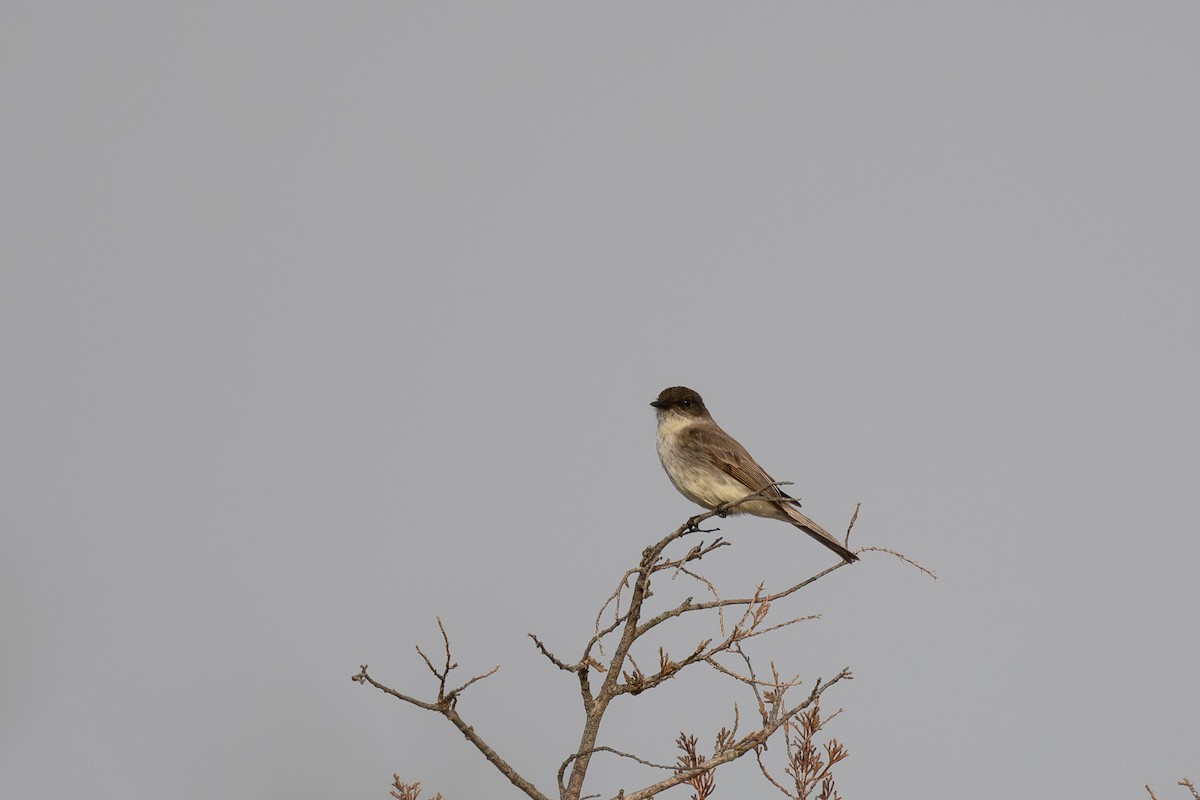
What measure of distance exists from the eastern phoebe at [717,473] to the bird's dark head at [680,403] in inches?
6.9

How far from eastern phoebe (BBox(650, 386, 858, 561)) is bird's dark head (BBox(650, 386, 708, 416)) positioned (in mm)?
174

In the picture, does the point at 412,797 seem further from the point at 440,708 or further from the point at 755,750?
the point at 755,750

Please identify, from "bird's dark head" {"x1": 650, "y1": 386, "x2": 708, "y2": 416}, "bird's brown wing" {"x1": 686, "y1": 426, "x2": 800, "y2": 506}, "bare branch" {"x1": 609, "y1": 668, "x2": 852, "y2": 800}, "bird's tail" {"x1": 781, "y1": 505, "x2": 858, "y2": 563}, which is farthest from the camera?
"bird's dark head" {"x1": 650, "y1": 386, "x2": 708, "y2": 416}

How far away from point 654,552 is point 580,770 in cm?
156

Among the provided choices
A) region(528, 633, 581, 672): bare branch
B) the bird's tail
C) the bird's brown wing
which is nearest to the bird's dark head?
the bird's brown wing

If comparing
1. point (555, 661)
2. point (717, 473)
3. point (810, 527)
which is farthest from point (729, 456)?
point (555, 661)

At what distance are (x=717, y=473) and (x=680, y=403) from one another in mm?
1457

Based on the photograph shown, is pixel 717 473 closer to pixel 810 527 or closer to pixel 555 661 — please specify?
pixel 810 527

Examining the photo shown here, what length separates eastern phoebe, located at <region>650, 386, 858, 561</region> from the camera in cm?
1069

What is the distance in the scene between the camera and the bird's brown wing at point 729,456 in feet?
37.2

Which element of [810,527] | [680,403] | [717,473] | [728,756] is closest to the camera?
[728,756]

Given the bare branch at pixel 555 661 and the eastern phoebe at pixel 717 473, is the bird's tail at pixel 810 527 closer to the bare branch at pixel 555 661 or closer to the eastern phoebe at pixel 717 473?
the eastern phoebe at pixel 717 473

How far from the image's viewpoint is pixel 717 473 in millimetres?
11391

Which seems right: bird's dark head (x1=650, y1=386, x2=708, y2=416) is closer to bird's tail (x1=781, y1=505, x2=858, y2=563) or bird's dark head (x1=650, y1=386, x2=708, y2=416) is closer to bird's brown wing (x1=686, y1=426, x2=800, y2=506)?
bird's brown wing (x1=686, y1=426, x2=800, y2=506)
